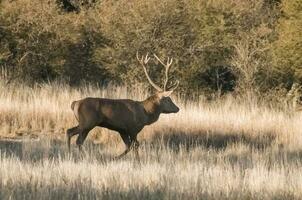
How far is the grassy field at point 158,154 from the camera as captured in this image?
775 cm

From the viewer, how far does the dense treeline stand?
23.6m

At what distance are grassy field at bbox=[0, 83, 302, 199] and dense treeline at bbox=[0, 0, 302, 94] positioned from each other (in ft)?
14.3

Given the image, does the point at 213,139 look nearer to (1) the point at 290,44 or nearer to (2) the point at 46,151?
(2) the point at 46,151

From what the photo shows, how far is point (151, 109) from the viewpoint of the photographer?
1332cm

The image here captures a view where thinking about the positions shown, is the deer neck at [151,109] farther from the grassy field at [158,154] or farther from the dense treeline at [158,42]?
Answer: the dense treeline at [158,42]

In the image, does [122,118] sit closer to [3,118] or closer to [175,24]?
[3,118]

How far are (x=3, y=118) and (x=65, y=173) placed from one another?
7.26 metres

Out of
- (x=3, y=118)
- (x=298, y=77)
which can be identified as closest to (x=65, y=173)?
(x=3, y=118)

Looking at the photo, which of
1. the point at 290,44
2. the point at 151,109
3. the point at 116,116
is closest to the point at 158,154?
the point at 116,116

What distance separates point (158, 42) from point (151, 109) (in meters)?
10.9

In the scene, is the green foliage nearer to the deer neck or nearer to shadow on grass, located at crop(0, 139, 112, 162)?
the deer neck

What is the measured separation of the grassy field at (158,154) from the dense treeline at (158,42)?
4.37 m

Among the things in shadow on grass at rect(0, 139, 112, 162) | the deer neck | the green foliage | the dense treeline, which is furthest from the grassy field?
the green foliage

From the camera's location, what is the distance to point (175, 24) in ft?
80.0
